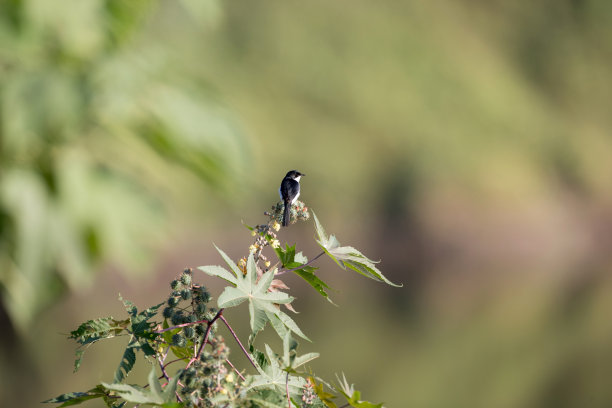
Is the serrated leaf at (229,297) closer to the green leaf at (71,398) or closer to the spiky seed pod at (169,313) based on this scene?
the spiky seed pod at (169,313)

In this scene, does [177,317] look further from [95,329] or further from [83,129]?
[83,129]

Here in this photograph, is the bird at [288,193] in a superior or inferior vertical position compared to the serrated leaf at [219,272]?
superior

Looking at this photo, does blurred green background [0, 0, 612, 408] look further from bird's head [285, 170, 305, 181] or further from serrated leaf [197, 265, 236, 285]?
serrated leaf [197, 265, 236, 285]

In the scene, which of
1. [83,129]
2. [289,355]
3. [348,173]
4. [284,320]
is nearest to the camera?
[289,355]

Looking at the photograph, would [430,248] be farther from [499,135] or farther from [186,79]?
[186,79]

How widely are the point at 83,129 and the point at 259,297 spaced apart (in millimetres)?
1769

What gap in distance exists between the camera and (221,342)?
1279mm

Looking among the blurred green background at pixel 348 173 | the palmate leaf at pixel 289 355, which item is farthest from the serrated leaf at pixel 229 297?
the blurred green background at pixel 348 173

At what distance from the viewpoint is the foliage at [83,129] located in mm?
2768

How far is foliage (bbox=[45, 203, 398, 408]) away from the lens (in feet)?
4.13

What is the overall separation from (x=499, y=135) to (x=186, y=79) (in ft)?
166

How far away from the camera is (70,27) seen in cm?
301

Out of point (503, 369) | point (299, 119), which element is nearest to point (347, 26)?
point (299, 119)

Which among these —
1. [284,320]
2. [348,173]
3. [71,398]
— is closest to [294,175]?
[284,320]
